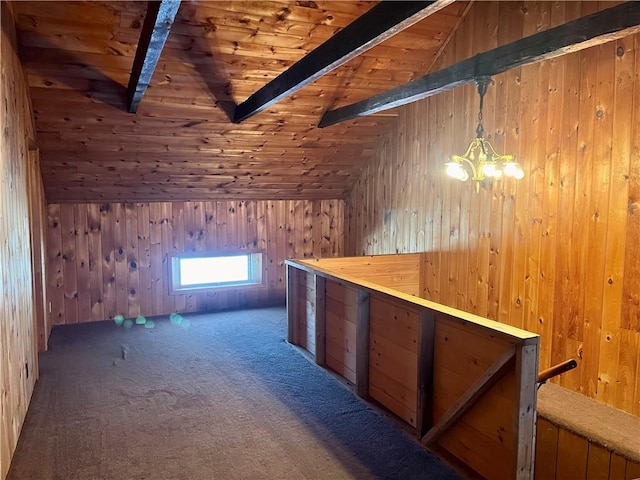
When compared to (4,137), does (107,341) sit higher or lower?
lower

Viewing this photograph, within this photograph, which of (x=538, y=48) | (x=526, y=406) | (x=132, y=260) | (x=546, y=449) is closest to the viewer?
(x=526, y=406)

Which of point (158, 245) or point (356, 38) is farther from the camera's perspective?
point (158, 245)

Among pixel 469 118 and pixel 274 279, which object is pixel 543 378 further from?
pixel 274 279

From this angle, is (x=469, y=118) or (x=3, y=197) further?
(x=469, y=118)

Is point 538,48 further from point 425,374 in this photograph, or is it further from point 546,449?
point 546,449

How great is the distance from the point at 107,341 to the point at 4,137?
8.38ft

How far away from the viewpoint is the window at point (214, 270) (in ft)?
19.7

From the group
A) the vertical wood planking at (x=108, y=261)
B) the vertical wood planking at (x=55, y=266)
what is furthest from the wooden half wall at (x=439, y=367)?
the vertical wood planking at (x=55, y=266)

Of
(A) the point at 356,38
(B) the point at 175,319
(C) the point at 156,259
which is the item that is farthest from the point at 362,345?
(C) the point at 156,259

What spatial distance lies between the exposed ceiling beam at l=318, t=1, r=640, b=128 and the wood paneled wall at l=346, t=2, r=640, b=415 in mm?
857

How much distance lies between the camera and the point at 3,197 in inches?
106

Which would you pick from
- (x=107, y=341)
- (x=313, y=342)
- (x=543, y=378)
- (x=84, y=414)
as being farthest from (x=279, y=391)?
(x=107, y=341)

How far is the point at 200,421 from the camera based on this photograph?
3.15 meters

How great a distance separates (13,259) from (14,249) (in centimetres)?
7
